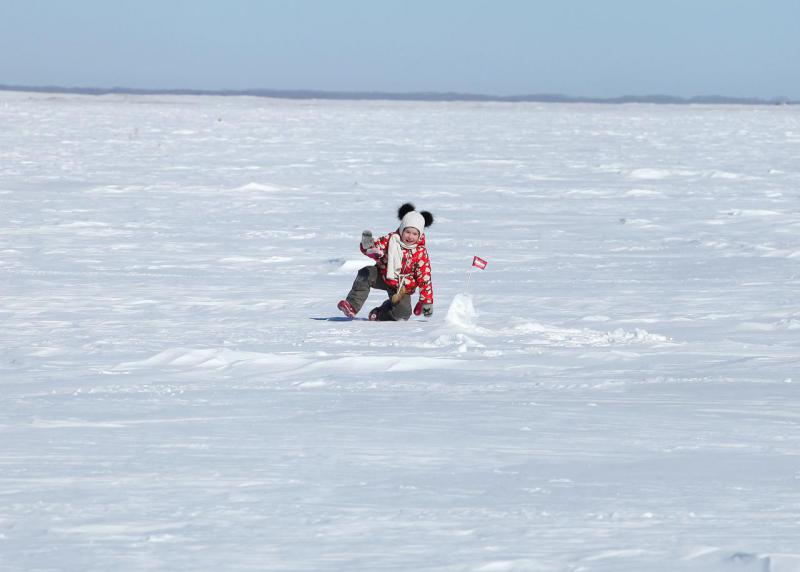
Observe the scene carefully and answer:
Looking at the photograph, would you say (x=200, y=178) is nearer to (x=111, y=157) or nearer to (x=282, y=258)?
(x=111, y=157)

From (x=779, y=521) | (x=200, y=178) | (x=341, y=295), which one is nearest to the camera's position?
(x=779, y=521)

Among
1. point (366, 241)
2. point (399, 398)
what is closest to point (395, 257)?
point (366, 241)

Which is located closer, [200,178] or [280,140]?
[200,178]

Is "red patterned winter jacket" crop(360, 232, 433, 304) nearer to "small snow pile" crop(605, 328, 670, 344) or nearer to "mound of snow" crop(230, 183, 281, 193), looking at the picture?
"small snow pile" crop(605, 328, 670, 344)

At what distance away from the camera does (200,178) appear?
1912cm

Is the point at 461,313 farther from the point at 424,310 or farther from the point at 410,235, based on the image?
the point at 410,235

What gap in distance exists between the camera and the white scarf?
712 centimetres

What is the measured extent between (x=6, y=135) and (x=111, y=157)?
7.73 m

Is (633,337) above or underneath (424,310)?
above

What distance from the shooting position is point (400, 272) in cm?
714

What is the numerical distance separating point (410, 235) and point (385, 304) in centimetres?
42

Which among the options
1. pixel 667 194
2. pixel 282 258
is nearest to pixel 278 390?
pixel 282 258

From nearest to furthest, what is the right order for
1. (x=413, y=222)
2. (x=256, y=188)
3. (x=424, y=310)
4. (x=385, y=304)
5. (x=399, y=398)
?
(x=399, y=398)
(x=424, y=310)
(x=413, y=222)
(x=385, y=304)
(x=256, y=188)

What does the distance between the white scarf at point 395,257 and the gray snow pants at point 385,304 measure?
0.32ft
